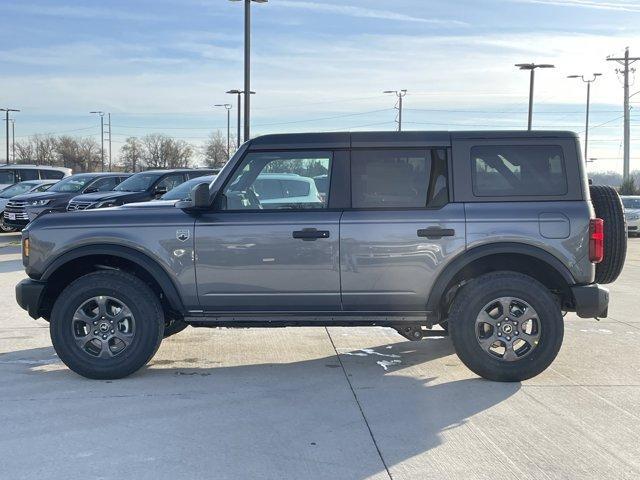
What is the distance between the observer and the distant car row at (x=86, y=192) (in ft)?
49.6

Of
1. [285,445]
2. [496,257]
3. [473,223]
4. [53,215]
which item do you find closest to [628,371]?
[496,257]

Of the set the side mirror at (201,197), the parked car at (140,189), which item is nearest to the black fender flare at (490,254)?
the side mirror at (201,197)

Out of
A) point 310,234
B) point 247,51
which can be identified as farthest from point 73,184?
point 310,234

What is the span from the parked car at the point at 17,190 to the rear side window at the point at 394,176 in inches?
640

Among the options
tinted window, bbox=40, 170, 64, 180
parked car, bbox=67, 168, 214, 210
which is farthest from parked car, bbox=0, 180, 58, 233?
parked car, bbox=67, 168, 214, 210

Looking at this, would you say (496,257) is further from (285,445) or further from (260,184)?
(285,445)

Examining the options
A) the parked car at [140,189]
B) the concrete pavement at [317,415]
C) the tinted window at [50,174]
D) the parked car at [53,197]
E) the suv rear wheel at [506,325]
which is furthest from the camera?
the tinted window at [50,174]

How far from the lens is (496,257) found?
5.58 metres

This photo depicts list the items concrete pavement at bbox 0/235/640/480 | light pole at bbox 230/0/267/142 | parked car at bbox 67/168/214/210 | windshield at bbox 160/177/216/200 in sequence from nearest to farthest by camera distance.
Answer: concrete pavement at bbox 0/235/640/480, windshield at bbox 160/177/216/200, parked car at bbox 67/168/214/210, light pole at bbox 230/0/267/142

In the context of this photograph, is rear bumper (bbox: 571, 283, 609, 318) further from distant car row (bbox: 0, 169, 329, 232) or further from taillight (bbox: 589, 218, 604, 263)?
distant car row (bbox: 0, 169, 329, 232)

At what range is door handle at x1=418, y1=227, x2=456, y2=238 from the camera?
5336mm

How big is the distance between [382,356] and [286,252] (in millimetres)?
1646

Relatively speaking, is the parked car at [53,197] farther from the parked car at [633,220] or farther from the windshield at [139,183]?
the parked car at [633,220]

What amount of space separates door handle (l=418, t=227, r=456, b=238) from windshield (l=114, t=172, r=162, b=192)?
11.3 meters
